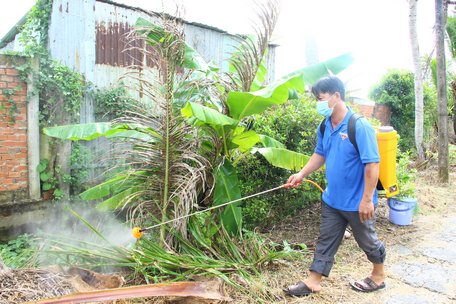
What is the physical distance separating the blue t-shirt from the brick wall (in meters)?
4.36

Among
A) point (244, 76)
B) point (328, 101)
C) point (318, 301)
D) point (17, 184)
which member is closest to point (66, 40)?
point (17, 184)

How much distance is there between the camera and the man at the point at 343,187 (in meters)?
2.90

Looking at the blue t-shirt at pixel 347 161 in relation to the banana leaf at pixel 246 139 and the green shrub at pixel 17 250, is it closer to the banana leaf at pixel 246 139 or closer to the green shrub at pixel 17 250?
the banana leaf at pixel 246 139

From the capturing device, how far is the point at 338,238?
3232mm

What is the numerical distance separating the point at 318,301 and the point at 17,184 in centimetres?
447

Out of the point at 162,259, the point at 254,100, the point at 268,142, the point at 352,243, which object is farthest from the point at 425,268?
the point at 162,259

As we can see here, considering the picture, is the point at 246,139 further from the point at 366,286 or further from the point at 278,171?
the point at 366,286

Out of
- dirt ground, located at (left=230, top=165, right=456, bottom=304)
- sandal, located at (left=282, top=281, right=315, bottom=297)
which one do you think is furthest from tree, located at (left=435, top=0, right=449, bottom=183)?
sandal, located at (left=282, top=281, right=315, bottom=297)

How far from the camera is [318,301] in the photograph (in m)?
3.12

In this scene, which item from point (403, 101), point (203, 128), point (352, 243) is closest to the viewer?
point (203, 128)

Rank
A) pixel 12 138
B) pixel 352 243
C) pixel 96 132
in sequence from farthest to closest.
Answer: pixel 12 138
pixel 352 243
pixel 96 132

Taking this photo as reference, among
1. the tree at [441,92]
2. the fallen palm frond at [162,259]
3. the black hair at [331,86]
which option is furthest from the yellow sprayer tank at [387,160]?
the tree at [441,92]

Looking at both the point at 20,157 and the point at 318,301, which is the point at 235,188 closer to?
the point at 318,301

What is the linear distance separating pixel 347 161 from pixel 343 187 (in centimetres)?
24
